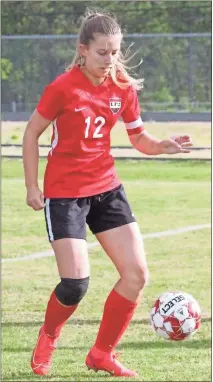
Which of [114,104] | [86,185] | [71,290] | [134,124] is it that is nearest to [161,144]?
[134,124]

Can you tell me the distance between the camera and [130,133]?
6.55 m

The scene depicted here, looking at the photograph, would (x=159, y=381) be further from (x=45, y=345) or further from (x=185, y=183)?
(x=185, y=183)

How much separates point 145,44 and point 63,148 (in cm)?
2282

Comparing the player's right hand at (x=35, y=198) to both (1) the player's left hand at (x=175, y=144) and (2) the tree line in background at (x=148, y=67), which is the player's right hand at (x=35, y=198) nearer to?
(1) the player's left hand at (x=175, y=144)

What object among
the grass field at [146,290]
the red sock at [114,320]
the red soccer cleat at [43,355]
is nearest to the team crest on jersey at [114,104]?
the red sock at [114,320]

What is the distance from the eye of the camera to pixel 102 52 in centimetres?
596

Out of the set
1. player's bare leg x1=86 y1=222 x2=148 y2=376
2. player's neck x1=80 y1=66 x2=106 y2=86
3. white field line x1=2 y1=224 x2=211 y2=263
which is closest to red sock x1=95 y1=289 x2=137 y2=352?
player's bare leg x1=86 y1=222 x2=148 y2=376

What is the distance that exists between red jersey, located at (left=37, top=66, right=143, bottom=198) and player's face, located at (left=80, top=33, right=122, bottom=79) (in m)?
0.11

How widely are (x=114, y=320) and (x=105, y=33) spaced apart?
5.49 feet

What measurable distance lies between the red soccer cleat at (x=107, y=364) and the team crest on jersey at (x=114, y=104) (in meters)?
1.42

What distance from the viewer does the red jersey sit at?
234 inches

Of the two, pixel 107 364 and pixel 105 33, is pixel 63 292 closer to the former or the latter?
pixel 107 364

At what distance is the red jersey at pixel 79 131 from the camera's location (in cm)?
595

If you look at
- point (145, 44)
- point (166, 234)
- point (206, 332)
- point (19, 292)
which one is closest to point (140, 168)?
point (145, 44)
